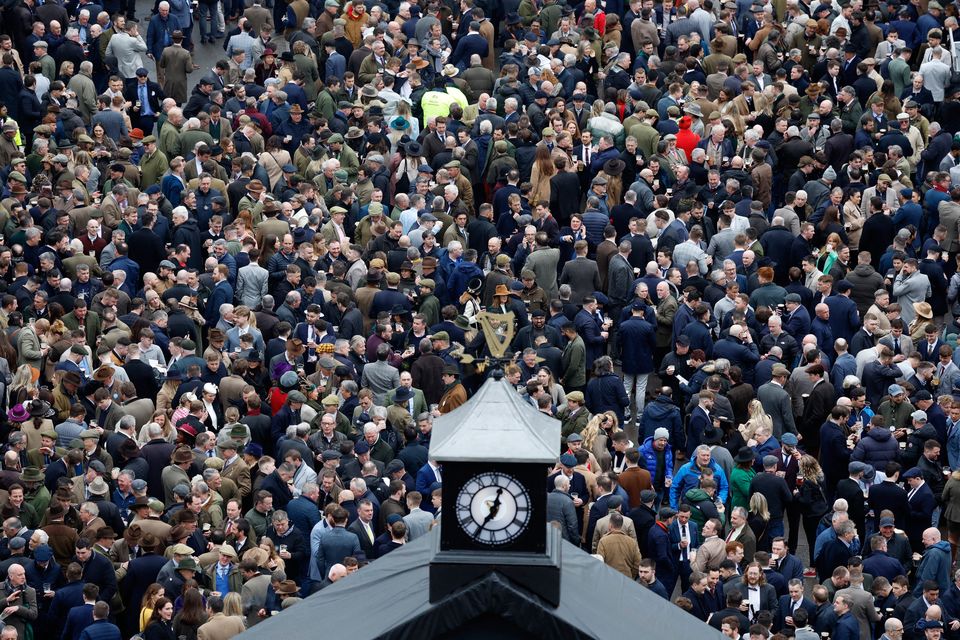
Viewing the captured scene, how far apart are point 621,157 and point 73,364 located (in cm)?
842

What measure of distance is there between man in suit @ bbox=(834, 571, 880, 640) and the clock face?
7617 millimetres

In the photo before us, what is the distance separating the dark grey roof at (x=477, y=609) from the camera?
37.2 feet

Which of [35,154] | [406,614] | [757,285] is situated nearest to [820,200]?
[757,285]

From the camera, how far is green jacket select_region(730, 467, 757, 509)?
2012 cm

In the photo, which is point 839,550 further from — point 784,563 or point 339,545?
point 339,545

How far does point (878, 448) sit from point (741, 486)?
153 centimetres

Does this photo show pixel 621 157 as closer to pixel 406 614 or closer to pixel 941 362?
pixel 941 362

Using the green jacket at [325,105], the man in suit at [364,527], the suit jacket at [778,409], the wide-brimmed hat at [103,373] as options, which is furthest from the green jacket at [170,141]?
the suit jacket at [778,409]

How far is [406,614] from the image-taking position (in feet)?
37.8

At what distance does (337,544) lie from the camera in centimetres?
1873

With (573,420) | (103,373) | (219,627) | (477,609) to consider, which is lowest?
(219,627)

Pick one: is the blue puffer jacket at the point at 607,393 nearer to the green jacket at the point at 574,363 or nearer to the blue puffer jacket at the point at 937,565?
the green jacket at the point at 574,363

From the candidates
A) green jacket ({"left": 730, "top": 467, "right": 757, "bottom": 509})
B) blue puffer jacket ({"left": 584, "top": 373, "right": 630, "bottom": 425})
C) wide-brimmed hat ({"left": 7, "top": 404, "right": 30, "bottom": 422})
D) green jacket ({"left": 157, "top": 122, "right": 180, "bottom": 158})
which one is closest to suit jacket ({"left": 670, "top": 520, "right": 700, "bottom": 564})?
green jacket ({"left": 730, "top": 467, "right": 757, "bottom": 509})

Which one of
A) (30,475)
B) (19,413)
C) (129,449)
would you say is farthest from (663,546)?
(19,413)
